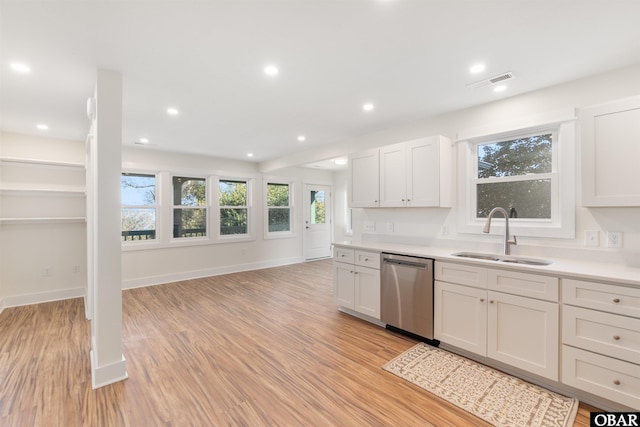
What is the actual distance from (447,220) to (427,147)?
0.88 metres

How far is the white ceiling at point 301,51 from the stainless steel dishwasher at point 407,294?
1734 mm

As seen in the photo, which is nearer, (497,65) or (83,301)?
(497,65)

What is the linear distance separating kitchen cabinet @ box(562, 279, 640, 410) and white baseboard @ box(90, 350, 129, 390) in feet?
11.1

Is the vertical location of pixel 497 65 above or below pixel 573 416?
above

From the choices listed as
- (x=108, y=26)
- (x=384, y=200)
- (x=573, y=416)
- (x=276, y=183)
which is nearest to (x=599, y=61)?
(x=384, y=200)

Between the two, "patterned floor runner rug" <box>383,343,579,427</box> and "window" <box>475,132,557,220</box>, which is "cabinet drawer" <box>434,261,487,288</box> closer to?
"patterned floor runner rug" <box>383,343,579,427</box>

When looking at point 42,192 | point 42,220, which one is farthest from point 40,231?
point 42,192

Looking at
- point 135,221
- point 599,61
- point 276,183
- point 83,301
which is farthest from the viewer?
point 276,183

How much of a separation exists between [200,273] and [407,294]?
14.6 ft

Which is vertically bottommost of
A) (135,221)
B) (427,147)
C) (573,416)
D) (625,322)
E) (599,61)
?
(573,416)

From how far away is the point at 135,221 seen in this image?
523 centimetres

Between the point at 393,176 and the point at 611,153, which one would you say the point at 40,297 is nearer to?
the point at 393,176

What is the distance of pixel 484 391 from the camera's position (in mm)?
2125

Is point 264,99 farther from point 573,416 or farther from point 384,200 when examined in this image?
point 573,416
